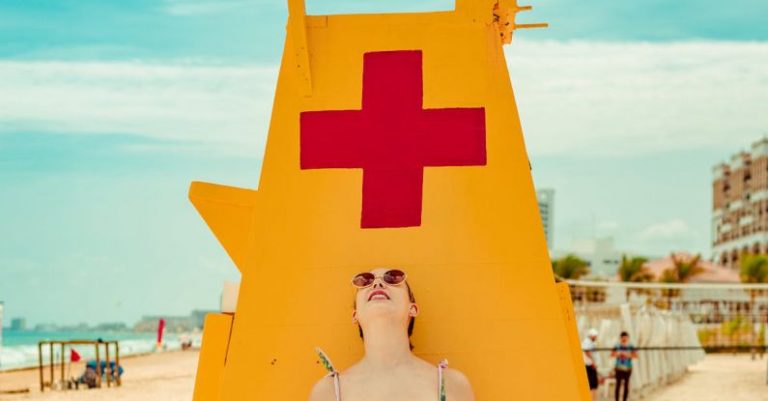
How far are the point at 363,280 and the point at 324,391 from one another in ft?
1.46

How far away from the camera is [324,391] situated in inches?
144

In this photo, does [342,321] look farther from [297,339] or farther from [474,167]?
[474,167]

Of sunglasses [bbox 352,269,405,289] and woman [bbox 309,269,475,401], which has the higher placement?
sunglasses [bbox 352,269,405,289]

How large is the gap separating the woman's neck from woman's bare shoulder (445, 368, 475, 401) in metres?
0.17

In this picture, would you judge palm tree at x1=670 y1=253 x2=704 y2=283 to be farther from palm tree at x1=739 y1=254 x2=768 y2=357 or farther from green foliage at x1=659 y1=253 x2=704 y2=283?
palm tree at x1=739 y1=254 x2=768 y2=357

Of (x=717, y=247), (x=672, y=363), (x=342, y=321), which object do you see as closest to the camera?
(x=342, y=321)

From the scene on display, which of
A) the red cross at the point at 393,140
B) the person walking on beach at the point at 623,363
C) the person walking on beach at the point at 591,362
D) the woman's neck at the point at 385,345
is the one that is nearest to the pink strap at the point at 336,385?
the woman's neck at the point at 385,345

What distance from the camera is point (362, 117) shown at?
416 centimetres

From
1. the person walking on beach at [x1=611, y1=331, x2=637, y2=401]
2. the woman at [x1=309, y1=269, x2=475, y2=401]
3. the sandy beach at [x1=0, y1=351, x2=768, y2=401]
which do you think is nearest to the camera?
the woman at [x1=309, y1=269, x2=475, y2=401]

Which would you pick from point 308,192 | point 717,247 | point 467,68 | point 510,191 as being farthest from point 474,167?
point 717,247

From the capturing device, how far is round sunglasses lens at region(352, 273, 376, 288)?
371 centimetres

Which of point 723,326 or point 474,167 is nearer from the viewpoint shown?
point 474,167

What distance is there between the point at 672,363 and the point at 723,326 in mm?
23346

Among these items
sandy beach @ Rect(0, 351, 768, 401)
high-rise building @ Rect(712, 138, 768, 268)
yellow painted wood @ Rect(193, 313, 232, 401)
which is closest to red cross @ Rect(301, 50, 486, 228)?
yellow painted wood @ Rect(193, 313, 232, 401)
